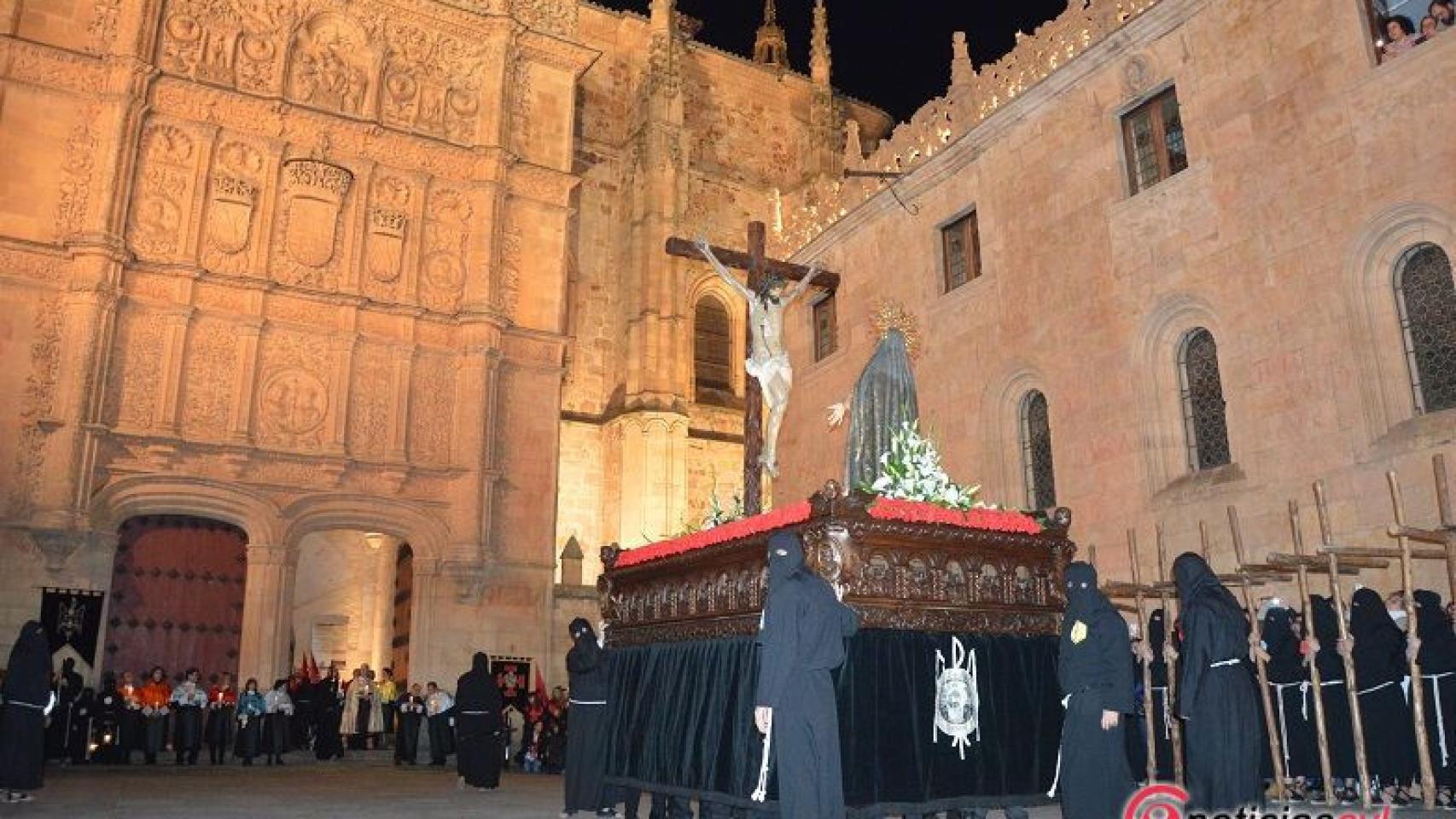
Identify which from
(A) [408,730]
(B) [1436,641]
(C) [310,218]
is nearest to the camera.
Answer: (B) [1436,641]

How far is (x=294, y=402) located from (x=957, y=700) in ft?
55.7

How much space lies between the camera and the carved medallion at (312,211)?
21.4 meters

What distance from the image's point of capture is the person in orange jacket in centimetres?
1777

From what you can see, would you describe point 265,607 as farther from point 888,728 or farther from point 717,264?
point 888,728

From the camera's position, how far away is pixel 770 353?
9539mm

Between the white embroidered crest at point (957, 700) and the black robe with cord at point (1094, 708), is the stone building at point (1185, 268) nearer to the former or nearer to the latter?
the black robe with cord at point (1094, 708)

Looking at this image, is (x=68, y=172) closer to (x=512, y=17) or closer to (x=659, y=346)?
(x=512, y=17)

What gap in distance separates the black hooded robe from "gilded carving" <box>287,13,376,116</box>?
653 inches

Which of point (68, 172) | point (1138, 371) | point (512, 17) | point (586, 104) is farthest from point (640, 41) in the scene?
point (1138, 371)


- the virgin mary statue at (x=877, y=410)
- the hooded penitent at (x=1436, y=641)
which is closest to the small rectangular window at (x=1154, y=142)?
the hooded penitent at (x=1436, y=641)

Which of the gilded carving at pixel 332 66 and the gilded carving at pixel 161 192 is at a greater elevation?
the gilded carving at pixel 332 66

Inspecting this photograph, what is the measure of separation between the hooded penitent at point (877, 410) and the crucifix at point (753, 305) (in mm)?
717

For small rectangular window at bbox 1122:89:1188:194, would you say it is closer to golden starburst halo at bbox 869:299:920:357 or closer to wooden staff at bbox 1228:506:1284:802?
golden starburst halo at bbox 869:299:920:357

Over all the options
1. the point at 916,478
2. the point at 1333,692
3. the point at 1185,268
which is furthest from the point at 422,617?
the point at 1333,692
